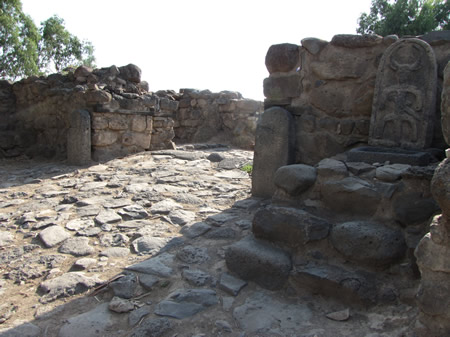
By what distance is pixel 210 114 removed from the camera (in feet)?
32.1

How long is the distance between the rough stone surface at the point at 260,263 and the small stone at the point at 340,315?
0.36 metres

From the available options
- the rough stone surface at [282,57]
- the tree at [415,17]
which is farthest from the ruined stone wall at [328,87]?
the tree at [415,17]

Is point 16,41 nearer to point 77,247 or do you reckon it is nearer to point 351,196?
point 77,247

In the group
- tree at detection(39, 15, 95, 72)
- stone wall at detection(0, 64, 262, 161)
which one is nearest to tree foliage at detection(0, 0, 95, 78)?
tree at detection(39, 15, 95, 72)

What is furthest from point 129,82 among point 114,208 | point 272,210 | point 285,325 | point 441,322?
point 441,322

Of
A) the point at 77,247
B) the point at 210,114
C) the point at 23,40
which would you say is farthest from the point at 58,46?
the point at 77,247

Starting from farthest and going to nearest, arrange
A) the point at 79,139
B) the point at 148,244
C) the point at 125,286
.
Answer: the point at 79,139, the point at 148,244, the point at 125,286

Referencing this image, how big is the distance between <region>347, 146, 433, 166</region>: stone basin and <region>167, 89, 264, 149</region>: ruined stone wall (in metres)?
6.56

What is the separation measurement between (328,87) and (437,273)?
2.28m

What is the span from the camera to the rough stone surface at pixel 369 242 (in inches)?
78.7

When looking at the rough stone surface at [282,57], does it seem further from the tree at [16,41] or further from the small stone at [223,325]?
the tree at [16,41]

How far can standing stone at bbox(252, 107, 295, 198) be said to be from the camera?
360 cm

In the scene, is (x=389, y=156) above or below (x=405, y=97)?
below

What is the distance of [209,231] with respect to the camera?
313 centimetres
